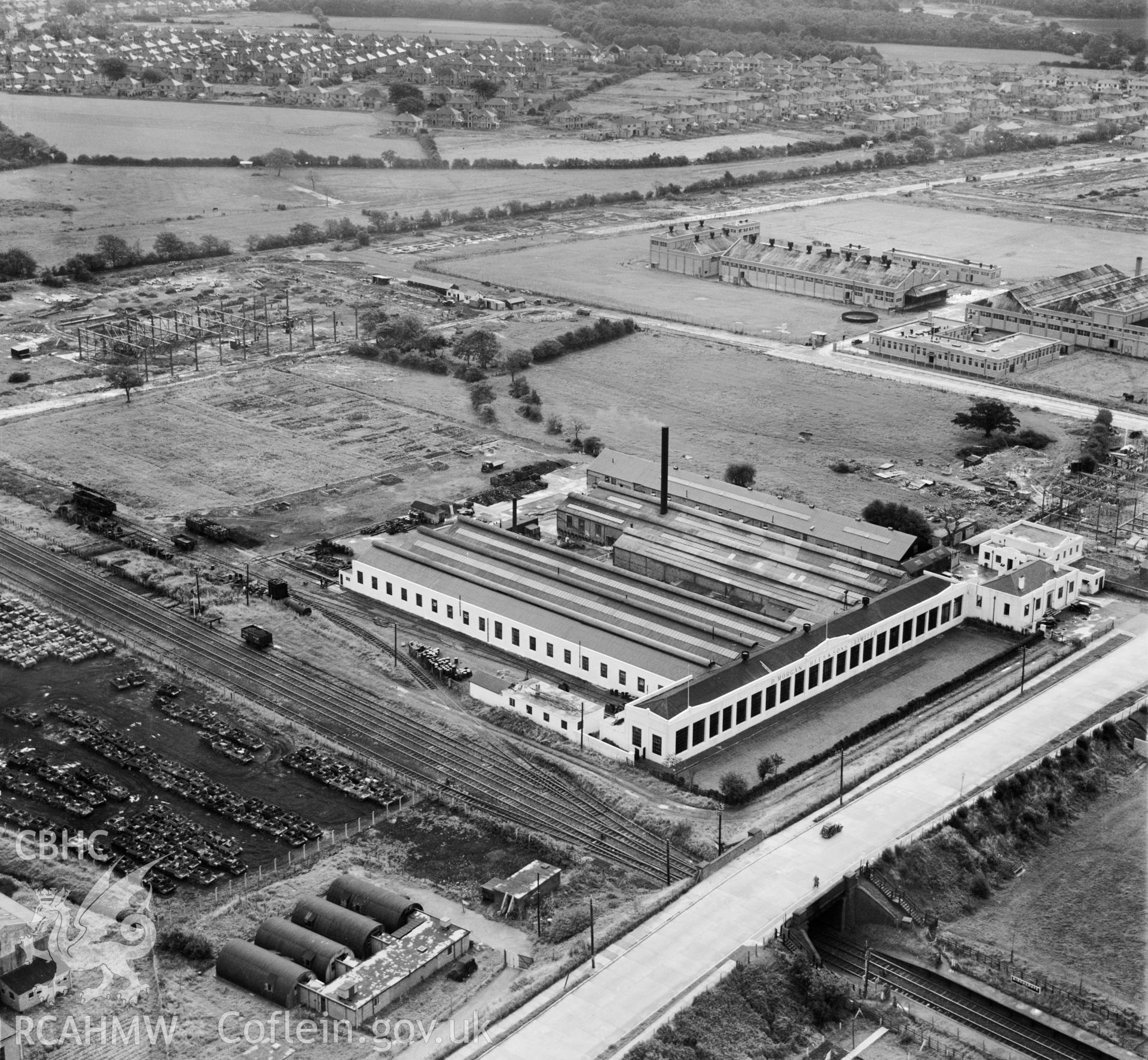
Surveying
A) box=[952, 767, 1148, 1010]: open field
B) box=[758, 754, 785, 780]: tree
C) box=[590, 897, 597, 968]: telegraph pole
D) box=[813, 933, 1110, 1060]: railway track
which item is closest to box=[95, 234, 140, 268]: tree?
box=[758, 754, 785, 780]: tree

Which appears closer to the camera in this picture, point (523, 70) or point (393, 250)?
point (393, 250)

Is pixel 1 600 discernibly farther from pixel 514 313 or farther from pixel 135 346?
pixel 514 313

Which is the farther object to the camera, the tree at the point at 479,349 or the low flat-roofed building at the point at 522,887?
the tree at the point at 479,349

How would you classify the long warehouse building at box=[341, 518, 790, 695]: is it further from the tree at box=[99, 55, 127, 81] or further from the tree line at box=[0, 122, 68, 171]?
the tree at box=[99, 55, 127, 81]

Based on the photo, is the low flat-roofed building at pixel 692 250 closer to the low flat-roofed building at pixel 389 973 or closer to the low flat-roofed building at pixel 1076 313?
the low flat-roofed building at pixel 1076 313

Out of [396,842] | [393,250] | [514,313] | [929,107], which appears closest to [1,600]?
[396,842]

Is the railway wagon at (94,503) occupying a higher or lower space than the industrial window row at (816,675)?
higher

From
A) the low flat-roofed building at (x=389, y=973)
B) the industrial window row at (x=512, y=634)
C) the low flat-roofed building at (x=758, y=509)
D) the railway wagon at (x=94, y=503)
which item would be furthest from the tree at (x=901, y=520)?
the railway wagon at (x=94, y=503)
